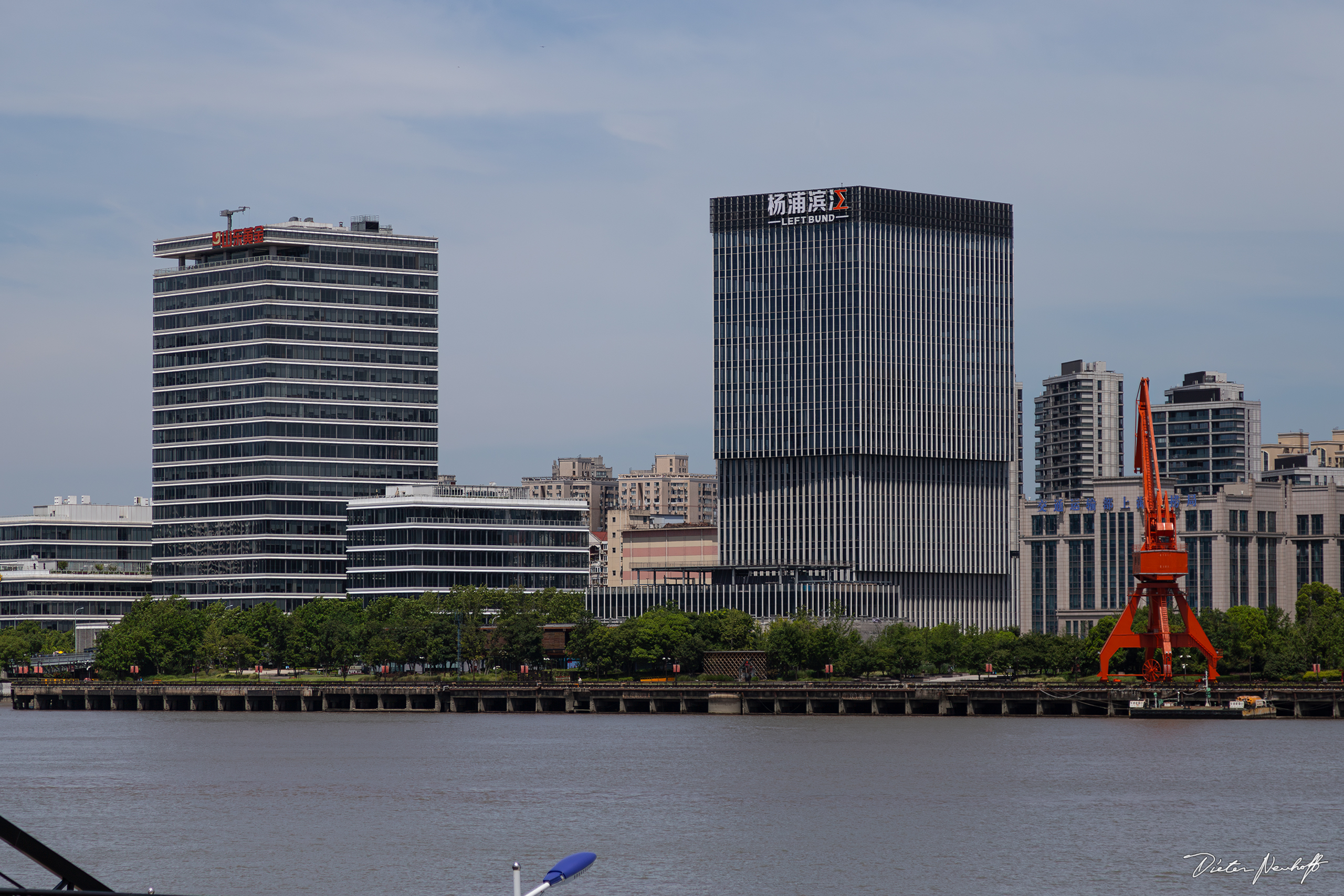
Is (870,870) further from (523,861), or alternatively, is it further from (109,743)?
(109,743)

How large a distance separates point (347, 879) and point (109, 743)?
300 ft

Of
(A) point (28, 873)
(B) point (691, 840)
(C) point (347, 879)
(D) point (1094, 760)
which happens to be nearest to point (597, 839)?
(B) point (691, 840)

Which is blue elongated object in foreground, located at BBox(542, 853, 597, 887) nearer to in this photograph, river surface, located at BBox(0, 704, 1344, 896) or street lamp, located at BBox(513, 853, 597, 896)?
street lamp, located at BBox(513, 853, 597, 896)

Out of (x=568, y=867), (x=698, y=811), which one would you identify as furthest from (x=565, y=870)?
(x=698, y=811)

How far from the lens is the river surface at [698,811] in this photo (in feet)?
273

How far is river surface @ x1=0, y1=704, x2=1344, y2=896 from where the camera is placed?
83.2 m

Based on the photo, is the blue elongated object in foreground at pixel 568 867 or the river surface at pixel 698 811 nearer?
the blue elongated object in foreground at pixel 568 867

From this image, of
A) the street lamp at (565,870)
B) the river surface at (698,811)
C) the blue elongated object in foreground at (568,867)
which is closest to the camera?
the street lamp at (565,870)

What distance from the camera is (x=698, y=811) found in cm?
10581

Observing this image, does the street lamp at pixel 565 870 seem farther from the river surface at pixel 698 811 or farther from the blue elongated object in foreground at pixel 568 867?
the river surface at pixel 698 811

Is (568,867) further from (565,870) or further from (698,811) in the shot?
(698,811)

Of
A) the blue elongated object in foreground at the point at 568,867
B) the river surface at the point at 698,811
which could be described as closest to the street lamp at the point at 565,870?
the blue elongated object in foreground at the point at 568,867

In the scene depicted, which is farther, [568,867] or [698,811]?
[698,811]

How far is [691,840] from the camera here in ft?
309
